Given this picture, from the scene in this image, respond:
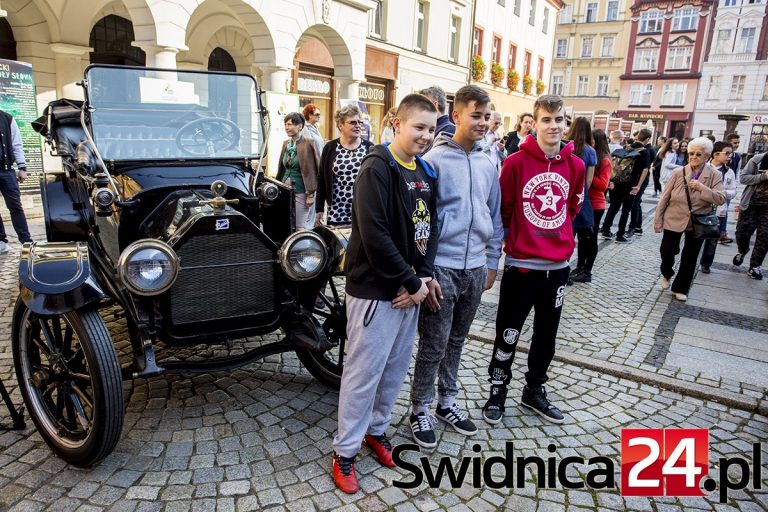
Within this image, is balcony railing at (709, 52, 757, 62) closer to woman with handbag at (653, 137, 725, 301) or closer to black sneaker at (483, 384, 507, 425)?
woman with handbag at (653, 137, 725, 301)

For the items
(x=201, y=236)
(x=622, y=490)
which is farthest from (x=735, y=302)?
(x=201, y=236)

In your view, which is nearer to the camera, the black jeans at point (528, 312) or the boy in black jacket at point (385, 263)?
the boy in black jacket at point (385, 263)

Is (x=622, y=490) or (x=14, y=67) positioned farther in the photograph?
(x=14, y=67)

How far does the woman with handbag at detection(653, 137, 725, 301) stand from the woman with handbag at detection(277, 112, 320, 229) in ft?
13.3

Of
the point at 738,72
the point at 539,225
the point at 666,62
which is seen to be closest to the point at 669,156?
the point at 539,225

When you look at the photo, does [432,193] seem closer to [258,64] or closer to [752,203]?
[752,203]

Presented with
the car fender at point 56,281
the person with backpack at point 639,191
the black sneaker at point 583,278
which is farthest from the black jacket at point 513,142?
the car fender at point 56,281

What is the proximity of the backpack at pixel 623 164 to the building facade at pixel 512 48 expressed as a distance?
53.2ft

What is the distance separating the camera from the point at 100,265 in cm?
347

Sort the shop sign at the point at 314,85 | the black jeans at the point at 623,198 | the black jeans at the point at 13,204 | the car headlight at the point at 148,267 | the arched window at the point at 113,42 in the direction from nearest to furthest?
1. the car headlight at the point at 148,267
2. the black jeans at the point at 13,204
3. the black jeans at the point at 623,198
4. the arched window at the point at 113,42
5. the shop sign at the point at 314,85

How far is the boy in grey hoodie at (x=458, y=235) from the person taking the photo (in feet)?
9.50

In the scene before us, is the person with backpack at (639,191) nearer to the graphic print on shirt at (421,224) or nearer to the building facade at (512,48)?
the graphic print on shirt at (421,224)

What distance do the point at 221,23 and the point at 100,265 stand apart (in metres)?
11.5

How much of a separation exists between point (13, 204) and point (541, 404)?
21.9 ft
